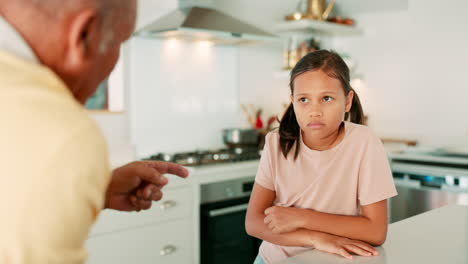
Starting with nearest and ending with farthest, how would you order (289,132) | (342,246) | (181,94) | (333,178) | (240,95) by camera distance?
(342,246), (333,178), (289,132), (181,94), (240,95)

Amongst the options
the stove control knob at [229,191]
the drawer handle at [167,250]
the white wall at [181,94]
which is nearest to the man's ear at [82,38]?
the drawer handle at [167,250]

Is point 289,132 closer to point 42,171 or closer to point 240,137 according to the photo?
point 42,171

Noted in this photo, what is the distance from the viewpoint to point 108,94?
9.89ft

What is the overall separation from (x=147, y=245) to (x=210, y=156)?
2.48ft

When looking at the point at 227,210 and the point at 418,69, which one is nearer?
the point at 227,210

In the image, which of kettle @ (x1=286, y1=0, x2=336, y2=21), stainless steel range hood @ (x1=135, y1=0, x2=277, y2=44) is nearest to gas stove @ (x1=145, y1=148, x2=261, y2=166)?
stainless steel range hood @ (x1=135, y1=0, x2=277, y2=44)

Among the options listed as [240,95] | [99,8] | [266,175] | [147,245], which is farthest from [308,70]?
[240,95]

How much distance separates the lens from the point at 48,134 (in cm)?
37

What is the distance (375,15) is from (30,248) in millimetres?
4037

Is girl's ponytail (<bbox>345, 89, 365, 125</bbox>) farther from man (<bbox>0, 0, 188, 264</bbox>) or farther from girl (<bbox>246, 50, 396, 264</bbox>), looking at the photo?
man (<bbox>0, 0, 188, 264</bbox>)

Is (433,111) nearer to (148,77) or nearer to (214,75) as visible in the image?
(214,75)

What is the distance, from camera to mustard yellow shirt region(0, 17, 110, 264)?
0.36 meters

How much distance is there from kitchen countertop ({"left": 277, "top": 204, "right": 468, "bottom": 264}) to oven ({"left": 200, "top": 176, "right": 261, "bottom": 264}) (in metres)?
1.55

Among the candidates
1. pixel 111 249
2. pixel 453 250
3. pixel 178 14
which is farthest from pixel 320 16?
pixel 453 250
